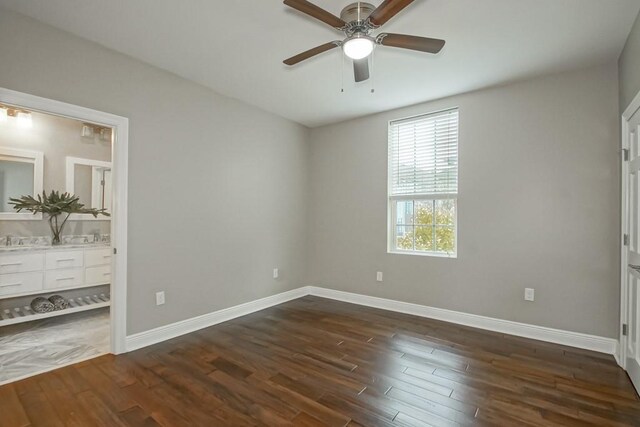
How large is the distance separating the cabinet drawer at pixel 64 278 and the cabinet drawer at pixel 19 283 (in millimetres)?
74

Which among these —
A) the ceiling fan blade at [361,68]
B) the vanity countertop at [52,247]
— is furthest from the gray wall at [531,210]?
the vanity countertop at [52,247]

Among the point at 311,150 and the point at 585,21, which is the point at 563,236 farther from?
the point at 311,150

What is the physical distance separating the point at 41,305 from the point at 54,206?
3.70 ft

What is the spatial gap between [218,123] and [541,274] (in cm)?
384

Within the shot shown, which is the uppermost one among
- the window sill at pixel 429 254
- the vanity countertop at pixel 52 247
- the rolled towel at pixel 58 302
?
the vanity countertop at pixel 52 247

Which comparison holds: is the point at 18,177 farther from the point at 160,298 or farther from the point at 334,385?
the point at 334,385

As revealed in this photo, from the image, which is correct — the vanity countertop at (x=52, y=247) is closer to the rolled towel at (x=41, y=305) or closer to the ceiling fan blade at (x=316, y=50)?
the rolled towel at (x=41, y=305)

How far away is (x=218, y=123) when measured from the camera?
3.56 metres

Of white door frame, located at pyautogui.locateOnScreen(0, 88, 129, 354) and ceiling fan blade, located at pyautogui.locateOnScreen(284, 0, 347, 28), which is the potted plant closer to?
white door frame, located at pyautogui.locateOnScreen(0, 88, 129, 354)

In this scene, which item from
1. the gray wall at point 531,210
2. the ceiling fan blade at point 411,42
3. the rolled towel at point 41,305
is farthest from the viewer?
the rolled towel at point 41,305

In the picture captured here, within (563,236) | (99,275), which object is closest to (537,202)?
(563,236)

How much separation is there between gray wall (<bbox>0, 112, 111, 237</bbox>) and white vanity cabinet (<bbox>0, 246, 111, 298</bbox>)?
1.56ft

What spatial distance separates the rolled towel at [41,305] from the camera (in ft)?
10.9

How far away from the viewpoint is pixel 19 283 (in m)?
3.19
